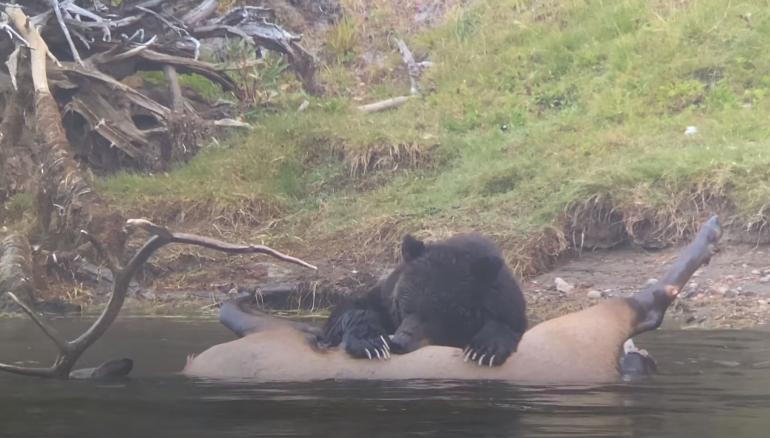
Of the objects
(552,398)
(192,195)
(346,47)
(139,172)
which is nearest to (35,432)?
(552,398)

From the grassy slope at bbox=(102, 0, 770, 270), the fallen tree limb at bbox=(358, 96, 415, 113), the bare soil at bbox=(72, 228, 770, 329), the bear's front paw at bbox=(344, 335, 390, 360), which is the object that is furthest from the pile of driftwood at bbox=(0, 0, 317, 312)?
the bear's front paw at bbox=(344, 335, 390, 360)

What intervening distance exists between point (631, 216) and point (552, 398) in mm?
5312

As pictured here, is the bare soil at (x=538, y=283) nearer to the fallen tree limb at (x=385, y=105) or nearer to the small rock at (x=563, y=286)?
the small rock at (x=563, y=286)

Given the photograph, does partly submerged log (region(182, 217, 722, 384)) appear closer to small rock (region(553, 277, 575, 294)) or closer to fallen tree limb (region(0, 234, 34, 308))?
small rock (region(553, 277, 575, 294))

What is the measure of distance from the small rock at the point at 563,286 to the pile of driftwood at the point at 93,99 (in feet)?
11.2

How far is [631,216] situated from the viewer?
10.7 metres

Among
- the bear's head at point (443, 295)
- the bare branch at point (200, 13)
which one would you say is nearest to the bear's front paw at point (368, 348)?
the bear's head at point (443, 295)

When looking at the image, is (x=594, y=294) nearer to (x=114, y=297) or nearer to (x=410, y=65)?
(x=114, y=297)

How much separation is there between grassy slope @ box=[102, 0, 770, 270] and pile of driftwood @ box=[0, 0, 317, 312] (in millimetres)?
521

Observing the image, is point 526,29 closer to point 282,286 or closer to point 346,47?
point 346,47

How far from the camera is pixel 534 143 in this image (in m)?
12.7

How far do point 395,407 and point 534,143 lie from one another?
24.8 feet

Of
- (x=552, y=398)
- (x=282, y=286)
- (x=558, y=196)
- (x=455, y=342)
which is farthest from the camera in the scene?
(x=558, y=196)

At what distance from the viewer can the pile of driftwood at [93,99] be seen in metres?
11.0
